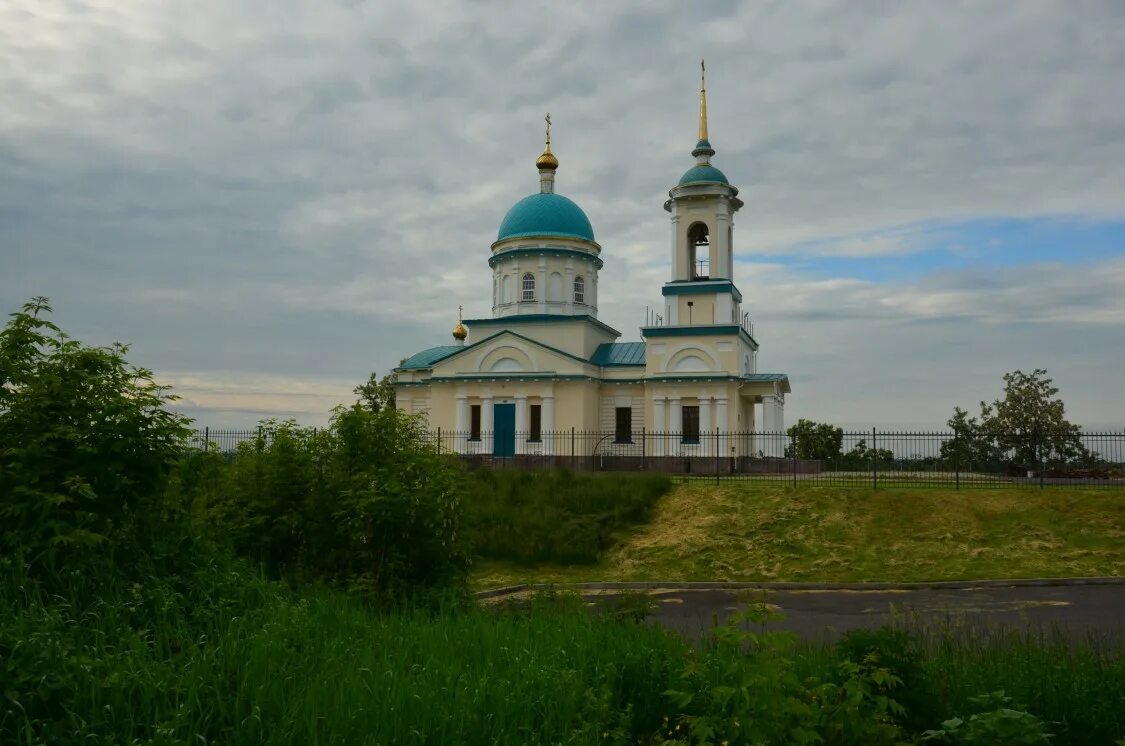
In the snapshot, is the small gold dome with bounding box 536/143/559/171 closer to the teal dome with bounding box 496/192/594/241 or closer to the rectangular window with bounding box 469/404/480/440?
the teal dome with bounding box 496/192/594/241

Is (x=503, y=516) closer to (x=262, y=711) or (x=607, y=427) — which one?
(x=262, y=711)

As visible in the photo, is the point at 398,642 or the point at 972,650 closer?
the point at 398,642

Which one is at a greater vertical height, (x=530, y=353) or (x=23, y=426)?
(x=530, y=353)

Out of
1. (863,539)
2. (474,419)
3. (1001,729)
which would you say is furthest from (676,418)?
(1001,729)

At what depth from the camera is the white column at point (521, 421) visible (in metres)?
34.7

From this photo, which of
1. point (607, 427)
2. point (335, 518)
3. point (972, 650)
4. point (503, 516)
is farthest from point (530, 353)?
point (972, 650)

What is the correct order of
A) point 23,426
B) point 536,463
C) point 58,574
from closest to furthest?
point 58,574 → point 23,426 → point 536,463

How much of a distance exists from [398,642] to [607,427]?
96.5ft

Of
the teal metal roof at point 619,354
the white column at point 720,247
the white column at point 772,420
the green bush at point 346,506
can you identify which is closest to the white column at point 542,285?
the teal metal roof at point 619,354

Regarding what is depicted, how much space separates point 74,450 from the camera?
23.9 feet

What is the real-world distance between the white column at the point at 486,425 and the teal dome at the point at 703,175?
1181cm

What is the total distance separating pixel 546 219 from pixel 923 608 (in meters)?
28.9

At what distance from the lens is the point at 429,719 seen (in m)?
5.18

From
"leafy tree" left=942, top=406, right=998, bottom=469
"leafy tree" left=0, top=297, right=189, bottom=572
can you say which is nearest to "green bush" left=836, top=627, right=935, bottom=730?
"leafy tree" left=0, top=297, right=189, bottom=572
